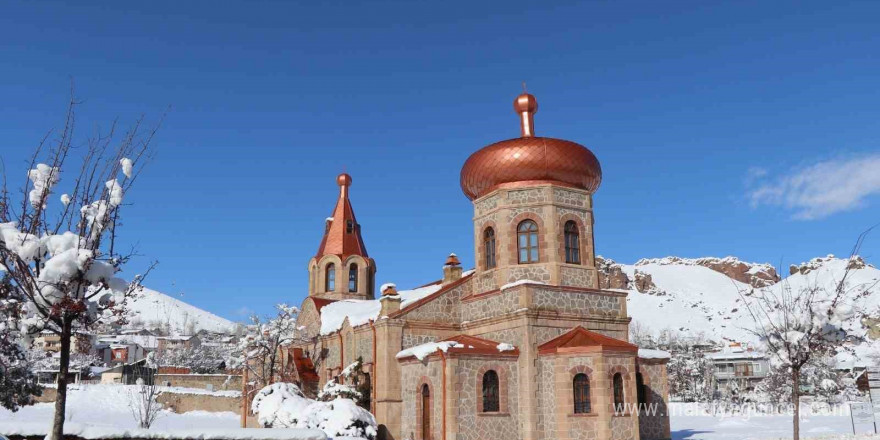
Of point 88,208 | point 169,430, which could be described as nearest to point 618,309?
point 169,430

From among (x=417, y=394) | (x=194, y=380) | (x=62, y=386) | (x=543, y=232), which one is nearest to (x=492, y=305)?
(x=543, y=232)

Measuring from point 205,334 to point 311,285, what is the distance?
290ft

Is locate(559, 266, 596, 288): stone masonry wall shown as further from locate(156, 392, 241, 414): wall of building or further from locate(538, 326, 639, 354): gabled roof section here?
locate(156, 392, 241, 414): wall of building

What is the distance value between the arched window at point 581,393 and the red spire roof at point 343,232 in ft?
46.3

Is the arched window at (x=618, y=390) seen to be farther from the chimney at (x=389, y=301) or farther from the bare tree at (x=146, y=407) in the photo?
the bare tree at (x=146, y=407)

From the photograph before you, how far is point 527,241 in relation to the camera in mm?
20375

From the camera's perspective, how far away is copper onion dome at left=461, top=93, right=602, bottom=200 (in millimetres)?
20375

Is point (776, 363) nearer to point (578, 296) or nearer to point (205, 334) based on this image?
point (578, 296)

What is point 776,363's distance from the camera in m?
15.6

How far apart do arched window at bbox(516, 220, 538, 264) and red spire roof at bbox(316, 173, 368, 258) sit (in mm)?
11121

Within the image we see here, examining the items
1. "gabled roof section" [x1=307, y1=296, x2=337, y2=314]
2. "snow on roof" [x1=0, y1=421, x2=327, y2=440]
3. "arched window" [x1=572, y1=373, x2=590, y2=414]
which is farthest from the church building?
"snow on roof" [x1=0, y1=421, x2=327, y2=440]

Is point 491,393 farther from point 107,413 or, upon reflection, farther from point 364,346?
point 107,413

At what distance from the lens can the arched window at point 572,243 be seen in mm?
20469

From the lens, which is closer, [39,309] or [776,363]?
[39,309]
